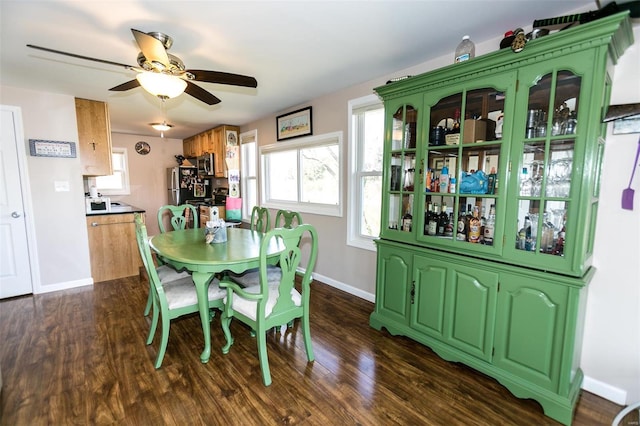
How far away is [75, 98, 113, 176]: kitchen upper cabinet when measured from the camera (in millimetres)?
3710

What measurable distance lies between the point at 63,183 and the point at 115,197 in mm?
3051

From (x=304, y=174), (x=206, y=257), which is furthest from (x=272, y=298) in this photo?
(x=304, y=174)

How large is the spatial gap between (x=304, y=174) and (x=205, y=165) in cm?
278

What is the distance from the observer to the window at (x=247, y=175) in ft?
17.0

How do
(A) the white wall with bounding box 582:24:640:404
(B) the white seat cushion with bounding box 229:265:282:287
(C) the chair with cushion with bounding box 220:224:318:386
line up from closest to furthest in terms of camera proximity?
(A) the white wall with bounding box 582:24:640:404 → (C) the chair with cushion with bounding box 220:224:318:386 → (B) the white seat cushion with bounding box 229:265:282:287

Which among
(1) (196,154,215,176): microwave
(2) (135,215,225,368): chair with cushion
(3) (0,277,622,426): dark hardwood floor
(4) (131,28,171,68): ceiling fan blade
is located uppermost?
(4) (131,28,171,68): ceiling fan blade

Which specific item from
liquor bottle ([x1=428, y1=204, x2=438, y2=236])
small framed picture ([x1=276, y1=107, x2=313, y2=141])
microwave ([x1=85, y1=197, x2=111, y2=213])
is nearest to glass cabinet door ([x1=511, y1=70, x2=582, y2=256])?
liquor bottle ([x1=428, y1=204, x2=438, y2=236])

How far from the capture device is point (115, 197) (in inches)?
249

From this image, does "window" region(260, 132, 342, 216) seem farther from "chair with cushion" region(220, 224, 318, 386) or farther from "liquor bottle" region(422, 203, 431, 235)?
"chair with cushion" region(220, 224, 318, 386)

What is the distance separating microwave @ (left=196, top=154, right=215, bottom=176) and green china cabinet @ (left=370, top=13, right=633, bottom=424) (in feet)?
14.0

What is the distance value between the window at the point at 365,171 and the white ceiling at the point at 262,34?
35cm

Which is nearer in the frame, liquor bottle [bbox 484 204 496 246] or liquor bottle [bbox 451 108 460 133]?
liquor bottle [bbox 484 204 496 246]

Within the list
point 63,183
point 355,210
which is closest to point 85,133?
point 63,183

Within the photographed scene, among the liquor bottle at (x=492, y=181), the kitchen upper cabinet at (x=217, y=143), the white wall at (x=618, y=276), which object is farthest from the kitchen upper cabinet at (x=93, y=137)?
the white wall at (x=618, y=276)
